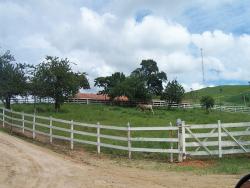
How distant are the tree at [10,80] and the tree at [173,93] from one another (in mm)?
32621

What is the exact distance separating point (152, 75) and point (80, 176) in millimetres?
86457

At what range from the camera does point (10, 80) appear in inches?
1746

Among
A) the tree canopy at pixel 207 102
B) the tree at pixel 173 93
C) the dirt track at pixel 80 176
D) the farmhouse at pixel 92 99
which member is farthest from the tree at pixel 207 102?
the dirt track at pixel 80 176

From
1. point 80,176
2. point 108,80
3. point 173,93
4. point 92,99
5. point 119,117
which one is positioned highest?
point 108,80

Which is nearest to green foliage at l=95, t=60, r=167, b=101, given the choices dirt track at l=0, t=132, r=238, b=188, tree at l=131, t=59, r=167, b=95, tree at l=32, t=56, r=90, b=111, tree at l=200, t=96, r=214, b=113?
tree at l=131, t=59, r=167, b=95

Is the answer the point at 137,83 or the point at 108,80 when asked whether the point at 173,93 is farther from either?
the point at 108,80

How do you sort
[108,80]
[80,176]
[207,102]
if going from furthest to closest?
[108,80], [207,102], [80,176]

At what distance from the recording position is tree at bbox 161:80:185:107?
73.5 m

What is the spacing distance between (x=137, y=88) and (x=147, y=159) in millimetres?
57298

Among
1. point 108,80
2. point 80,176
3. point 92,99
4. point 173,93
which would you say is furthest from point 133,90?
point 80,176

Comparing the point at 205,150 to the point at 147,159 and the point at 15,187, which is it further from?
the point at 15,187

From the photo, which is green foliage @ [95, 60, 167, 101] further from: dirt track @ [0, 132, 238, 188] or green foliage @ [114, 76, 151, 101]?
dirt track @ [0, 132, 238, 188]

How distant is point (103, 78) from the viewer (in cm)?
9650

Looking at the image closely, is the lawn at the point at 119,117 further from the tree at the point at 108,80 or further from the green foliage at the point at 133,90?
the tree at the point at 108,80
